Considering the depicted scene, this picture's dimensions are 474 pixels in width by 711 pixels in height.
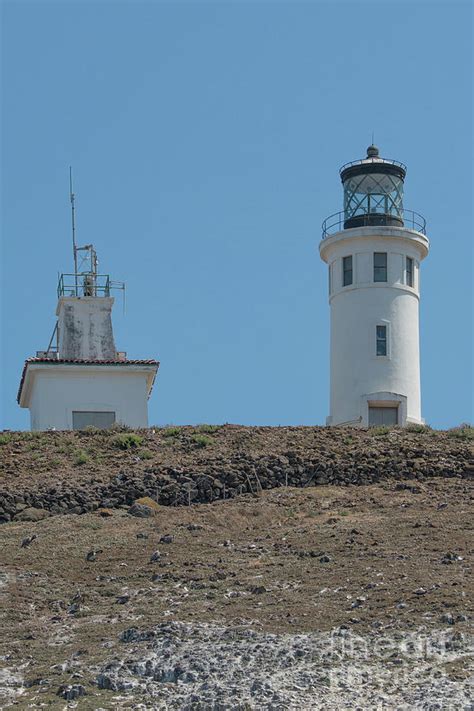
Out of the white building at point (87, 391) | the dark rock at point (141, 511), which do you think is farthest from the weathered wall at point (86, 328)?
the dark rock at point (141, 511)

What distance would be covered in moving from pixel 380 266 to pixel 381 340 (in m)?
2.15

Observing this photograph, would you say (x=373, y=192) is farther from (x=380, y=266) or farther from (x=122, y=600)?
(x=122, y=600)

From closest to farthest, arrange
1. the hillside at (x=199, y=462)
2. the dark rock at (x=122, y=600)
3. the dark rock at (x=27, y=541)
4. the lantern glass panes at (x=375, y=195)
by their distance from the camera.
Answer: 1. the dark rock at (x=122, y=600)
2. the dark rock at (x=27, y=541)
3. the hillside at (x=199, y=462)
4. the lantern glass panes at (x=375, y=195)

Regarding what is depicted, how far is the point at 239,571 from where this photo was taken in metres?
27.5

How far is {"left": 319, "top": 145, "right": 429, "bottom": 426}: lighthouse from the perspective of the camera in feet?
150

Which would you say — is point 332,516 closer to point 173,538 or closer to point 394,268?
point 173,538

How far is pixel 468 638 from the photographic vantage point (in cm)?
2366

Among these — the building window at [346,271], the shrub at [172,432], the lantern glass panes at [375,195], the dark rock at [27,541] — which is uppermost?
the lantern glass panes at [375,195]

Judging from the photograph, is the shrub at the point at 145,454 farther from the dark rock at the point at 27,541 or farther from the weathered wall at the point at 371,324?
the weathered wall at the point at 371,324

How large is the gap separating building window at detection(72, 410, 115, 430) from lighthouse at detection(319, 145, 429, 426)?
6.25m

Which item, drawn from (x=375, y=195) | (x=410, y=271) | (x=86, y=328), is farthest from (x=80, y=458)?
(x=375, y=195)

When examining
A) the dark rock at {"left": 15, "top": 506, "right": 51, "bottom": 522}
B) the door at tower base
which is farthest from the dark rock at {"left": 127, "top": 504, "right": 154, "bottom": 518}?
the door at tower base

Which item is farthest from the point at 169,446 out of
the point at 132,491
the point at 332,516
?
the point at 332,516

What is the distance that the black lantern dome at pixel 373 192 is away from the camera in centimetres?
4844
